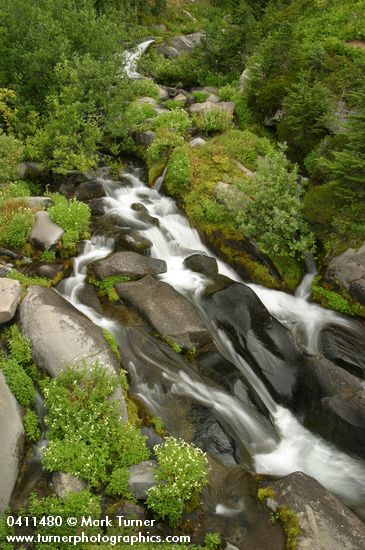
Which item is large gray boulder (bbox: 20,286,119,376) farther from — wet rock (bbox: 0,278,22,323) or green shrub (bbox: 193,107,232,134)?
green shrub (bbox: 193,107,232,134)

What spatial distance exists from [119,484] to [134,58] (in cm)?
3629

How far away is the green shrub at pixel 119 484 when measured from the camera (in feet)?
28.5

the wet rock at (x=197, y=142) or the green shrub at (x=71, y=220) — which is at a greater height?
the wet rock at (x=197, y=142)

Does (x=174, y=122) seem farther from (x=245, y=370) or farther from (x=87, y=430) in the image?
(x=87, y=430)

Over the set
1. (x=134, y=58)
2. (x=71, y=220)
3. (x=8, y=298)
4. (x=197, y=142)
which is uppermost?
(x=134, y=58)

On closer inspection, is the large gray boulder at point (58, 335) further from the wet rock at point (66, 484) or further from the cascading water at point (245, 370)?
the wet rock at point (66, 484)

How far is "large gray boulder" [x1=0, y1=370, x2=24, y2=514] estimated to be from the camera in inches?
336

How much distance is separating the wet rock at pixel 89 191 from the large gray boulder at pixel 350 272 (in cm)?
1069

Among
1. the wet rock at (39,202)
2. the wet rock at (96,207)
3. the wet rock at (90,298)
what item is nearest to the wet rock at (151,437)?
the wet rock at (90,298)

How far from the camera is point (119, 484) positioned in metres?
8.73

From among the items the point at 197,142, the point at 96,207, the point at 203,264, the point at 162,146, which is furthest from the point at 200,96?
Answer: the point at 203,264

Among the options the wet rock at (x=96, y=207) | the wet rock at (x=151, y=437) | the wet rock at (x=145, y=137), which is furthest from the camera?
the wet rock at (x=145, y=137)

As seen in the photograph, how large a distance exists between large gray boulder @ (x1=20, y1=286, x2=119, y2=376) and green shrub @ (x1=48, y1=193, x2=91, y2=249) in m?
3.42

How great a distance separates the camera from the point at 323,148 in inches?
755
